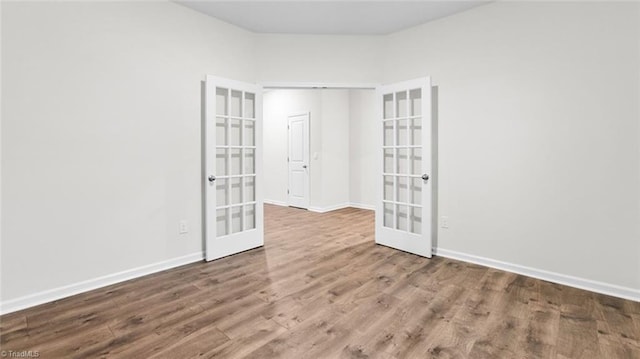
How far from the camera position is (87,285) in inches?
102

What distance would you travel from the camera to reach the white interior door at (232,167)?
3336 millimetres

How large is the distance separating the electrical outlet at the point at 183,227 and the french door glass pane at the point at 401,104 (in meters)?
2.78

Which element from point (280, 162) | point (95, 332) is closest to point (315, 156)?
point (280, 162)

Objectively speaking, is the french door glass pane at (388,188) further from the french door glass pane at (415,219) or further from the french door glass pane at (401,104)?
the french door glass pane at (401,104)

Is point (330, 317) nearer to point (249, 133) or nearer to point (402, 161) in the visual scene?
point (402, 161)

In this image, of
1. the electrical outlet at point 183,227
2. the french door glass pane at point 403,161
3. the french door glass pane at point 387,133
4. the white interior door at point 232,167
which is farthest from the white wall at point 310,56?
the electrical outlet at point 183,227

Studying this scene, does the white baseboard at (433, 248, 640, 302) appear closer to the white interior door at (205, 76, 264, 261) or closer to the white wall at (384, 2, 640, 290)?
the white wall at (384, 2, 640, 290)

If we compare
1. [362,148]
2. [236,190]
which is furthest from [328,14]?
[362,148]

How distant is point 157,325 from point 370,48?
3.71 meters

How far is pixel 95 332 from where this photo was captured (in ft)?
6.48

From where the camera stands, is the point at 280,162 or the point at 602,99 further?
the point at 280,162

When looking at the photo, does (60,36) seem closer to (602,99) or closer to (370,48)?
(370,48)

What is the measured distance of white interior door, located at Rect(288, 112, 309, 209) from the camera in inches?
260

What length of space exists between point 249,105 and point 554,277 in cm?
368
